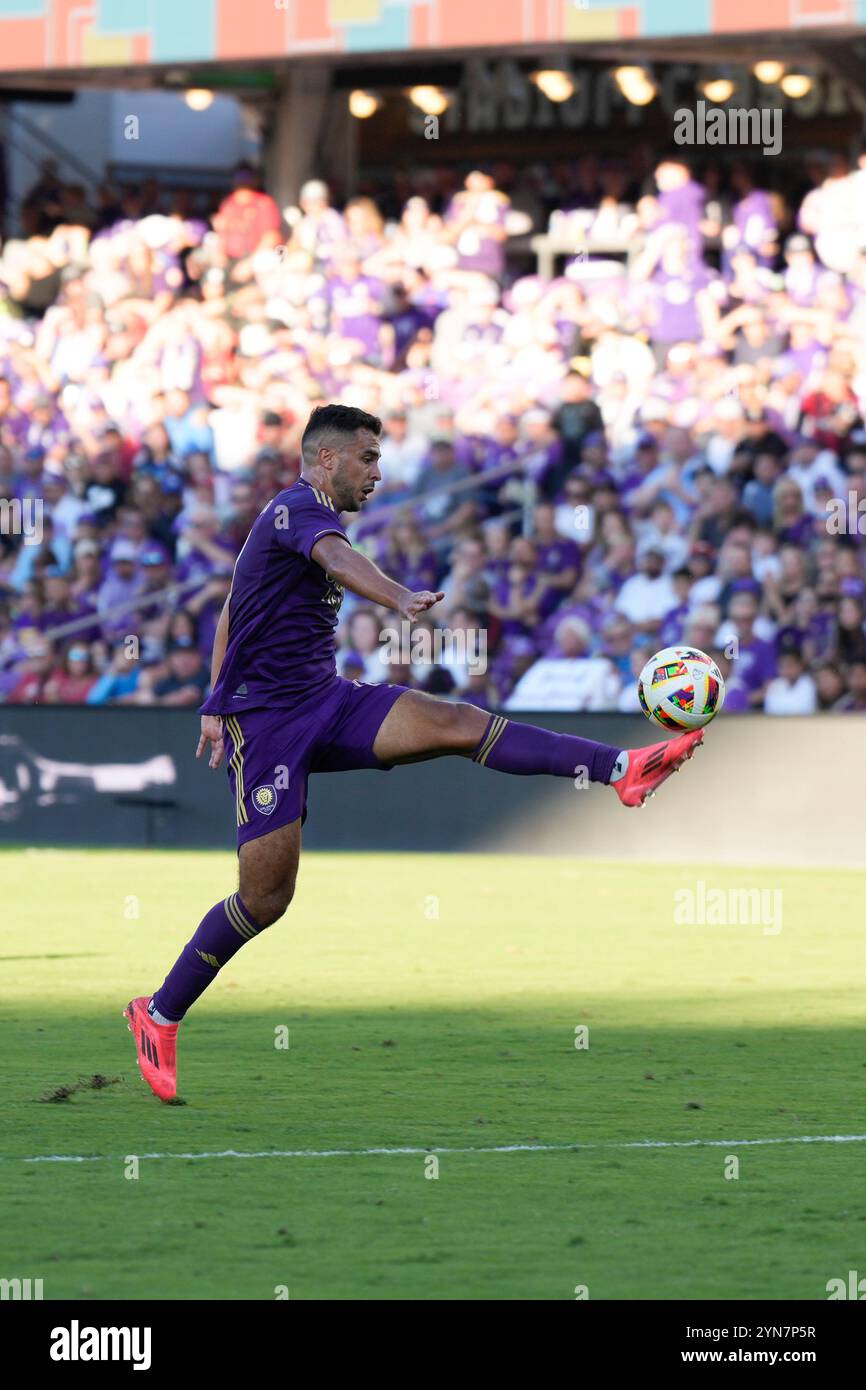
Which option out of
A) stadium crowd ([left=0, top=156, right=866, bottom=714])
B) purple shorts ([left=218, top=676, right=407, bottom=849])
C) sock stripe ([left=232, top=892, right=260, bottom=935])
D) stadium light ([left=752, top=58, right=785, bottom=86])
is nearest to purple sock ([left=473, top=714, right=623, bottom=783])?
purple shorts ([left=218, top=676, right=407, bottom=849])

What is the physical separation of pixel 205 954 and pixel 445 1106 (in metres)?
0.94

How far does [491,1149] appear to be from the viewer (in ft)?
23.2

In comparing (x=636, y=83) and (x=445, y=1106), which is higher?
(x=636, y=83)

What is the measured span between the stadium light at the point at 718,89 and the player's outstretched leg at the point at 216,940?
18164 millimetres

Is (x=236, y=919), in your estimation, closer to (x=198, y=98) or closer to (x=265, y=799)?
(x=265, y=799)

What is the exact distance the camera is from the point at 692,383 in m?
20.3

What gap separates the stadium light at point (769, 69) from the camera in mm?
23375

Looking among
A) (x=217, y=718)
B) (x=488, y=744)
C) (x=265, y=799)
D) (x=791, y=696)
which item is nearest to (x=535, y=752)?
(x=488, y=744)

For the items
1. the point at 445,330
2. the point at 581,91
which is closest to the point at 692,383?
the point at 445,330

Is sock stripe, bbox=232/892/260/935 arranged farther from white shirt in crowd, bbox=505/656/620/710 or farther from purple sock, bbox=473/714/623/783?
white shirt in crowd, bbox=505/656/620/710

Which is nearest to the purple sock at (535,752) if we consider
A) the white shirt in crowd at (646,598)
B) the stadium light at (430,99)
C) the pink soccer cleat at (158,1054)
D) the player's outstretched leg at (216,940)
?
the player's outstretched leg at (216,940)

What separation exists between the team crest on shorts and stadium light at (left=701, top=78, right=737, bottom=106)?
18203 millimetres

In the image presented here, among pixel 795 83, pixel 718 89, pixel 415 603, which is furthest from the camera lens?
pixel 718 89
